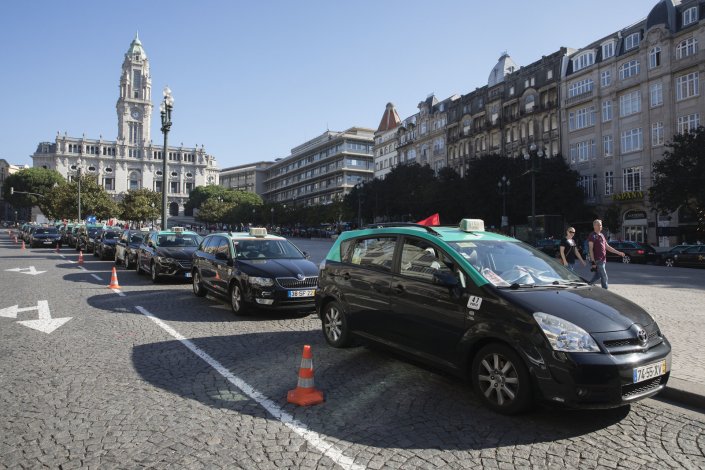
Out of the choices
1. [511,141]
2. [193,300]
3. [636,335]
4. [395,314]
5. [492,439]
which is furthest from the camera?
[511,141]

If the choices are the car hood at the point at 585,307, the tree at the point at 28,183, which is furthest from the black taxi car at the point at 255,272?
the tree at the point at 28,183

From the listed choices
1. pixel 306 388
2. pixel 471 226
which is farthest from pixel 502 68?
pixel 306 388

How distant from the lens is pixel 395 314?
5469mm

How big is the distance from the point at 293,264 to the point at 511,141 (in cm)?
5024

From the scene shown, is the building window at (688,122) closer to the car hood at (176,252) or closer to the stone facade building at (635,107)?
the stone facade building at (635,107)

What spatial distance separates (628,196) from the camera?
40.0m

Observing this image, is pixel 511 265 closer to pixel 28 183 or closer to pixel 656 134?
pixel 656 134

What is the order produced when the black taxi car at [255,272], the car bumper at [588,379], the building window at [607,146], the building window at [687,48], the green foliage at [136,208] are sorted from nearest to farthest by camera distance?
the car bumper at [588,379]
the black taxi car at [255,272]
the building window at [687,48]
the building window at [607,146]
the green foliage at [136,208]

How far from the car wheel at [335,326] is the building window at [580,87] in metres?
46.2

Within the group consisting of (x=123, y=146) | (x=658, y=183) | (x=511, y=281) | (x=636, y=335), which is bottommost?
(x=636, y=335)

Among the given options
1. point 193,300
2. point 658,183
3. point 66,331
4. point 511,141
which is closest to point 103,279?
point 193,300

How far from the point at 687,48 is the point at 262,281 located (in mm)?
41297

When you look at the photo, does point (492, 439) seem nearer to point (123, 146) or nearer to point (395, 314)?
point (395, 314)

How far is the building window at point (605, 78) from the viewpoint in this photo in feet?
142
